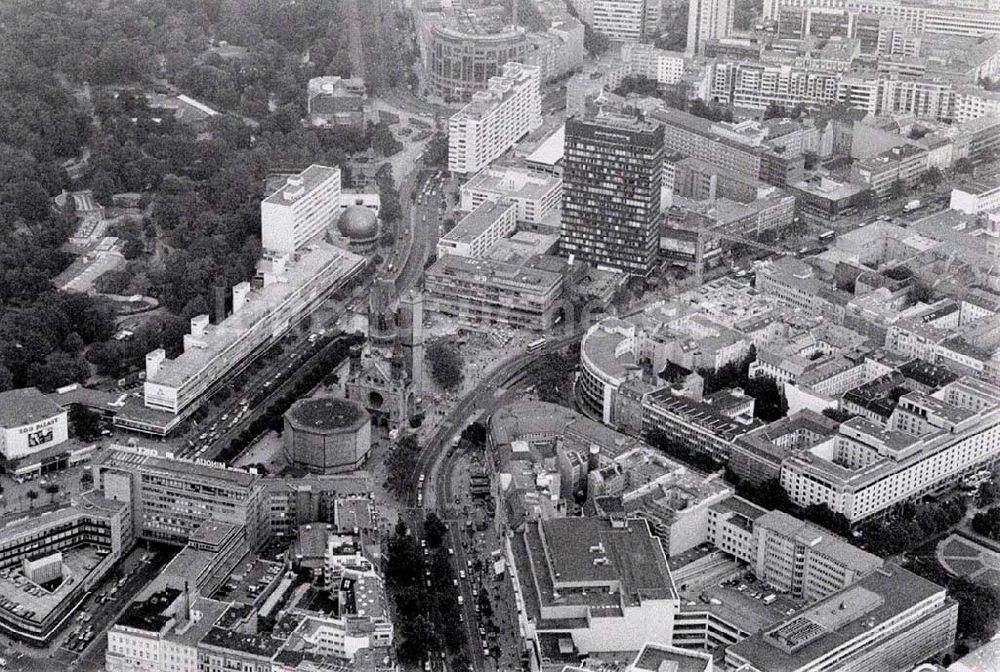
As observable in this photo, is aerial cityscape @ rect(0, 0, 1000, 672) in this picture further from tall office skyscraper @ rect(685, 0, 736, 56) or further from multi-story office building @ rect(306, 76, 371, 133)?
multi-story office building @ rect(306, 76, 371, 133)

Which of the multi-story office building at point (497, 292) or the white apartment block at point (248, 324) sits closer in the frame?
the white apartment block at point (248, 324)

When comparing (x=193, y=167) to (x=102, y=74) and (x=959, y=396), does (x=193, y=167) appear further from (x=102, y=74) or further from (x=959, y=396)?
(x=959, y=396)

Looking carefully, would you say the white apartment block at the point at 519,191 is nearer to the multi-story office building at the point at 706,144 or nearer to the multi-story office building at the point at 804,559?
the multi-story office building at the point at 706,144

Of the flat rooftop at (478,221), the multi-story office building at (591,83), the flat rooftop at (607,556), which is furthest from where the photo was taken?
the multi-story office building at (591,83)

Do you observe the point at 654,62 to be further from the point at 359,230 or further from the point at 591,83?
the point at 359,230

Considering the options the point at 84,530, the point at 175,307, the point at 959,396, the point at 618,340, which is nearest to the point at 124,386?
the point at 175,307

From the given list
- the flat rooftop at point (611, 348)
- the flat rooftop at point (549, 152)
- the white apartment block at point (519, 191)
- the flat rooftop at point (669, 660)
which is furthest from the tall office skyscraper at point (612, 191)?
the flat rooftop at point (669, 660)

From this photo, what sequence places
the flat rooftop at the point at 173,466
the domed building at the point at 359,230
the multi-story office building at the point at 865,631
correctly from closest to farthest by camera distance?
the multi-story office building at the point at 865,631, the flat rooftop at the point at 173,466, the domed building at the point at 359,230
